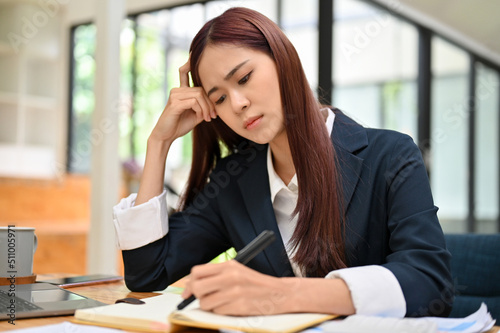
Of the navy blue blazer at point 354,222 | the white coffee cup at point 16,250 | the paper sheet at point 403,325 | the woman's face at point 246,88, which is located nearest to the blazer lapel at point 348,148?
the navy blue blazer at point 354,222

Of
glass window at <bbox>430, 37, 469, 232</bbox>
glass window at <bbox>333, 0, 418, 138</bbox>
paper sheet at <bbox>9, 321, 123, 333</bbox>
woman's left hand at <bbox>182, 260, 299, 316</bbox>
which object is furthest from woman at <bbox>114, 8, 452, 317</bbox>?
glass window at <bbox>430, 37, 469, 232</bbox>

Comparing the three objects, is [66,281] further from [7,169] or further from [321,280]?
[7,169]

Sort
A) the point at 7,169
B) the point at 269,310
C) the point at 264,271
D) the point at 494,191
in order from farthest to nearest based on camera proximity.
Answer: the point at 494,191, the point at 7,169, the point at 264,271, the point at 269,310

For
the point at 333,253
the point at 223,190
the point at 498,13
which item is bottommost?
the point at 333,253

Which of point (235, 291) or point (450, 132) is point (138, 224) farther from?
point (450, 132)

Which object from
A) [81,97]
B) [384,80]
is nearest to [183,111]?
[384,80]

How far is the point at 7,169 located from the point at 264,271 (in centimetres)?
420

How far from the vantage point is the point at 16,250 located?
120 cm

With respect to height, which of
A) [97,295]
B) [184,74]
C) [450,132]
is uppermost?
[450,132]

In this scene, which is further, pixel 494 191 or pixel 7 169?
pixel 494 191

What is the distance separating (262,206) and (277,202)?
57mm

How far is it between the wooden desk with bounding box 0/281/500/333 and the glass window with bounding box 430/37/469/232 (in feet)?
15.5

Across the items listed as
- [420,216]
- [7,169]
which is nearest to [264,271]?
[420,216]

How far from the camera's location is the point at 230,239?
144cm
